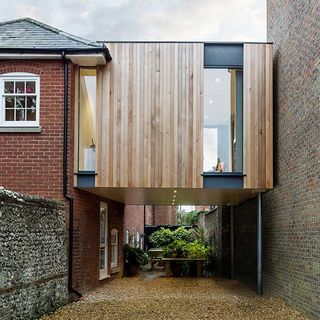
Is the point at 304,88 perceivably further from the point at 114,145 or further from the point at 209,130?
the point at 114,145

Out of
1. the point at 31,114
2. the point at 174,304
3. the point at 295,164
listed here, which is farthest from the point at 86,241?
the point at 295,164

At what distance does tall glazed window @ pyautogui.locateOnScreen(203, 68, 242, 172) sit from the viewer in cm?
1346

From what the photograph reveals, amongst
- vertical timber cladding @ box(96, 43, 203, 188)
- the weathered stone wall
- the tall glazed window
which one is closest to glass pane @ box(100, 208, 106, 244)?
vertical timber cladding @ box(96, 43, 203, 188)

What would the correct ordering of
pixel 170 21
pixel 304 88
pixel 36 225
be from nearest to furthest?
pixel 36 225 < pixel 304 88 < pixel 170 21

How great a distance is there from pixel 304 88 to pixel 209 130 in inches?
116

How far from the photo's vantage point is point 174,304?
12633 millimetres

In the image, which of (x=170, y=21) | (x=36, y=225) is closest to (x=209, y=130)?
(x=36, y=225)

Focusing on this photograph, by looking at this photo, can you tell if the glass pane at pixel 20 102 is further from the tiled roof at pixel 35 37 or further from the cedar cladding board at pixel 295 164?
the cedar cladding board at pixel 295 164

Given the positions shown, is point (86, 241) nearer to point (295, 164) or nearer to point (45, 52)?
point (45, 52)

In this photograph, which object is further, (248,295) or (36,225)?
(248,295)

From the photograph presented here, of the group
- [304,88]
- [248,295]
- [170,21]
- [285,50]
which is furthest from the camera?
[170,21]

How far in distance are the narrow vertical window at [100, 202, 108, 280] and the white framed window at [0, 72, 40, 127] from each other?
4.68 m

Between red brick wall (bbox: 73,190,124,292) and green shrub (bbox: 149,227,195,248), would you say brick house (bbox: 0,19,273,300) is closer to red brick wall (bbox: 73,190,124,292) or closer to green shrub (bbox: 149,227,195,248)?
red brick wall (bbox: 73,190,124,292)

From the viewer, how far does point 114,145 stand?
13.4 metres
